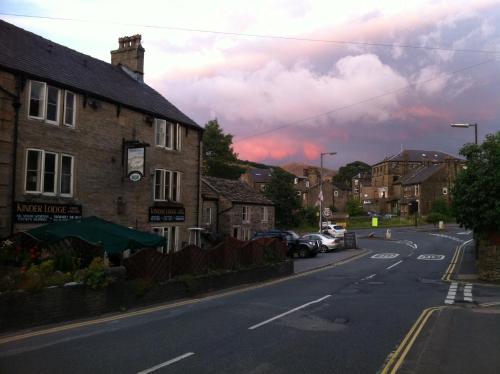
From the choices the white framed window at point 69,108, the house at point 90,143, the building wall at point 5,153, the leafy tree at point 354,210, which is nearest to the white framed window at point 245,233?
the house at point 90,143

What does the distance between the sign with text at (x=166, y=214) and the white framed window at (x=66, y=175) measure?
5.51m

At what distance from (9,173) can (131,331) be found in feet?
33.7

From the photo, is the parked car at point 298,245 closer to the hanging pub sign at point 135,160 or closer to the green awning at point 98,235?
the hanging pub sign at point 135,160

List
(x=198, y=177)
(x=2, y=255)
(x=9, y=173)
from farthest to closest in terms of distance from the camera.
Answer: (x=198, y=177)
(x=9, y=173)
(x=2, y=255)

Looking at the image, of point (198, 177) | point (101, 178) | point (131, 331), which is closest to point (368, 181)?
point (198, 177)

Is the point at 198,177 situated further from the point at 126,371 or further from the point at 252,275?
the point at 126,371

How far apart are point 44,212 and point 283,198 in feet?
178

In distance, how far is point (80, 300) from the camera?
12883 millimetres

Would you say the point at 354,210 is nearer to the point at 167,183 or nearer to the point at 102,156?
the point at 167,183

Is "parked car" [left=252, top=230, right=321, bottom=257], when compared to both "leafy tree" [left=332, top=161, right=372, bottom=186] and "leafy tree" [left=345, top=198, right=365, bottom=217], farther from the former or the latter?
"leafy tree" [left=332, top=161, right=372, bottom=186]

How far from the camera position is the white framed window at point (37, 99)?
19770 mm

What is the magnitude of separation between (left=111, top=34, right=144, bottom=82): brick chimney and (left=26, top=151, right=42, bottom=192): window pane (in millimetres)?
11985

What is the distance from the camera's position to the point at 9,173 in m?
18.4

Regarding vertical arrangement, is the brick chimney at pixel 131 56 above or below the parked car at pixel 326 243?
above
